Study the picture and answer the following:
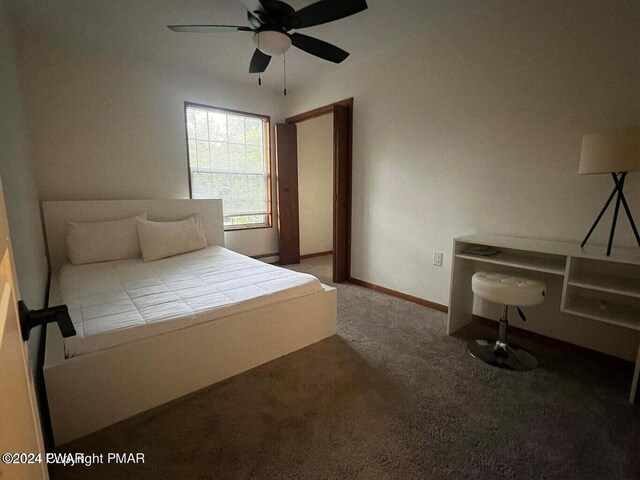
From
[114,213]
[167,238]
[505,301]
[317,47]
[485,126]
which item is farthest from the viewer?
[114,213]

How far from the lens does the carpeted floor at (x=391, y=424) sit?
121 centimetres

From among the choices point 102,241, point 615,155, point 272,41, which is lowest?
point 102,241

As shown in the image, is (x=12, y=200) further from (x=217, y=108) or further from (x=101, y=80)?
(x=217, y=108)

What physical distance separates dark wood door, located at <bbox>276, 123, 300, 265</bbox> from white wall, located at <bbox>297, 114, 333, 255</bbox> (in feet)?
1.67

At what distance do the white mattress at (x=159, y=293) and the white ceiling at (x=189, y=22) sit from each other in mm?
1976

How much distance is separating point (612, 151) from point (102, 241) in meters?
3.75

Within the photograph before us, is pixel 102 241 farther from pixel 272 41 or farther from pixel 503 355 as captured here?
pixel 503 355

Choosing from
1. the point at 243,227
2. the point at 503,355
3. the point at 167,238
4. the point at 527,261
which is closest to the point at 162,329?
the point at 167,238

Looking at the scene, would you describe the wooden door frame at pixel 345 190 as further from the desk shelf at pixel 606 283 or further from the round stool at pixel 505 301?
the desk shelf at pixel 606 283

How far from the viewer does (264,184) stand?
4355 millimetres

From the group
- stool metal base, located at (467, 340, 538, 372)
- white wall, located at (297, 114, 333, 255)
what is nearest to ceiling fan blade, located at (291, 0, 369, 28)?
stool metal base, located at (467, 340, 538, 372)

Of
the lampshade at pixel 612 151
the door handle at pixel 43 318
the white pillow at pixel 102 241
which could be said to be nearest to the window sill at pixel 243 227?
the white pillow at pixel 102 241

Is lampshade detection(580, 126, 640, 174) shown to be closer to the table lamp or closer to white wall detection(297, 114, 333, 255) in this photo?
the table lamp

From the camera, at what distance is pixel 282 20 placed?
1.92m
